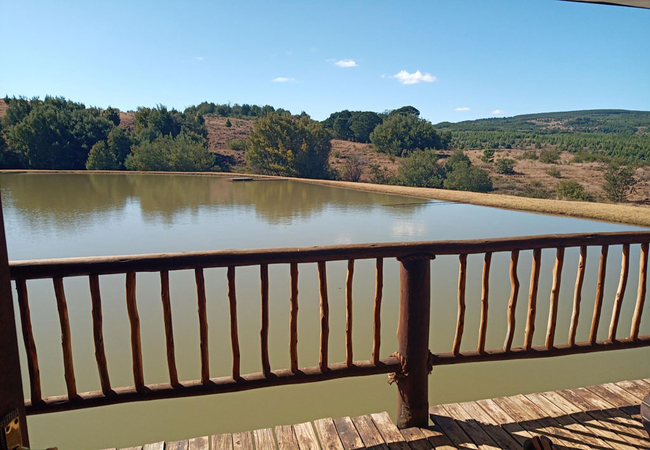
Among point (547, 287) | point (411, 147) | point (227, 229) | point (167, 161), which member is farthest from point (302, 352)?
point (411, 147)

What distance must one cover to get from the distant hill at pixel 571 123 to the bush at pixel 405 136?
83.6 ft

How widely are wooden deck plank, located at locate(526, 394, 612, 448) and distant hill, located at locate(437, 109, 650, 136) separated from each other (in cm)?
5403

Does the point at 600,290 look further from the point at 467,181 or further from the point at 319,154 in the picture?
the point at 319,154

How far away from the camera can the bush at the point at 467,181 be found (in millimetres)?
18391

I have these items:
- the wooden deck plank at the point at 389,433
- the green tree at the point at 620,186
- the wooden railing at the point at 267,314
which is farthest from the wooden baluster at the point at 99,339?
the green tree at the point at 620,186

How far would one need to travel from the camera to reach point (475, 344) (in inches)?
149

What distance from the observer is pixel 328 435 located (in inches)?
72.0

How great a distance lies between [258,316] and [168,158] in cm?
2145

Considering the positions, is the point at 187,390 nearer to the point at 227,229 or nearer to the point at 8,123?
the point at 227,229

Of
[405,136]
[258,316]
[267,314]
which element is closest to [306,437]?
[267,314]

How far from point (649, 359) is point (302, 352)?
273 cm

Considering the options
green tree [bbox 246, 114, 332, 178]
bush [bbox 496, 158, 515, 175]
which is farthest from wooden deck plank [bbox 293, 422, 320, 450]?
bush [bbox 496, 158, 515, 175]

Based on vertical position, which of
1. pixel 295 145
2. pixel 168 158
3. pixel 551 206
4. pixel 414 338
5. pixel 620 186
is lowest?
pixel 551 206

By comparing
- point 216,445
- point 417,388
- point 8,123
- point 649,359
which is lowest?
point 649,359
